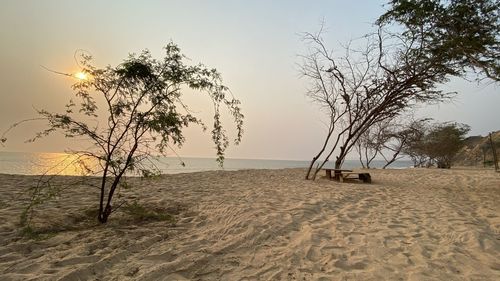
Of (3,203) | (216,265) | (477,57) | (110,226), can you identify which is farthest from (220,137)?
(477,57)

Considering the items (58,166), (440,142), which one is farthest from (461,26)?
(440,142)

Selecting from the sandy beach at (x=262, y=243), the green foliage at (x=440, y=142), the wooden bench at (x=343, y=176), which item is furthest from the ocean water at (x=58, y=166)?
the green foliage at (x=440, y=142)

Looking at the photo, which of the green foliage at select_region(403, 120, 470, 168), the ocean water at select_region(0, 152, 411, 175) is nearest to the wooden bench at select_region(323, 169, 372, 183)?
the ocean water at select_region(0, 152, 411, 175)

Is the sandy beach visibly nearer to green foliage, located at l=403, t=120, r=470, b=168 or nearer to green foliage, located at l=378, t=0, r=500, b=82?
green foliage, located at l=378, t=0, r=500, b=82

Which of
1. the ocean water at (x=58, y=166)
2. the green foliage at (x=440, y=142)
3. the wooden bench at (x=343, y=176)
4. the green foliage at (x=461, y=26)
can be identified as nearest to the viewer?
the ocean water at (x=58, y=166)

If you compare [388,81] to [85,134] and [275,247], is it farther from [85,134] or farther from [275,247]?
[85,134]

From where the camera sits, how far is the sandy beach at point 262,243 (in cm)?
306

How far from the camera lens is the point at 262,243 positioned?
389 cm

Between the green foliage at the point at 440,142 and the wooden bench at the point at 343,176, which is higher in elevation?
the green foliage at the point at 440,142

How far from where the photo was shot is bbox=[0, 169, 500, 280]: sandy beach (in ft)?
10.0

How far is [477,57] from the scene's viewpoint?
802cm

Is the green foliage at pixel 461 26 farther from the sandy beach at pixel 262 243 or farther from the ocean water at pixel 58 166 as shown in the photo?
the ocean water at pixel 58 166

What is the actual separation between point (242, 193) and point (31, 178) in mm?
6980

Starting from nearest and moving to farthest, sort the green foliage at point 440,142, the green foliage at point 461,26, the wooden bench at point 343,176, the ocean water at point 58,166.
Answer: the ocean water at point 58,166
the green foliage at point 461,26
the wooden bench at point 343,176
the green foliage at point 440,142
